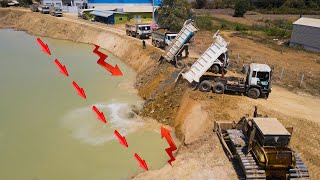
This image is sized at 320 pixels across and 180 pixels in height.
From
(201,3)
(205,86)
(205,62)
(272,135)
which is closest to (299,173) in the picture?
(272,135)

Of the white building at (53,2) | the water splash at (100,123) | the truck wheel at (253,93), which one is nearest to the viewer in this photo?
the water splash at (100,123)

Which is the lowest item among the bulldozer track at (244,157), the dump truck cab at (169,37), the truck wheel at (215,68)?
the bulldozer track at (244,157)

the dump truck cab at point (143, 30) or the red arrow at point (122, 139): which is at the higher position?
the dump truck cab at point (143, 30)

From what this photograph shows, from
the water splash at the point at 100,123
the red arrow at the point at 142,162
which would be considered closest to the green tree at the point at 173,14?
the water splash at the point at 100,123

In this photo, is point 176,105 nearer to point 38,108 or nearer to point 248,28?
point 38,108

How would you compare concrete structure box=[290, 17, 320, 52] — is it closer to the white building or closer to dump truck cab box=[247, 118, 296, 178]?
dump truck cab box=[247, 118, 296, 178]

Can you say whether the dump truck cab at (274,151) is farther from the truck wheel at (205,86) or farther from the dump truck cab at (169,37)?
the dump truck cab at (169,37)
